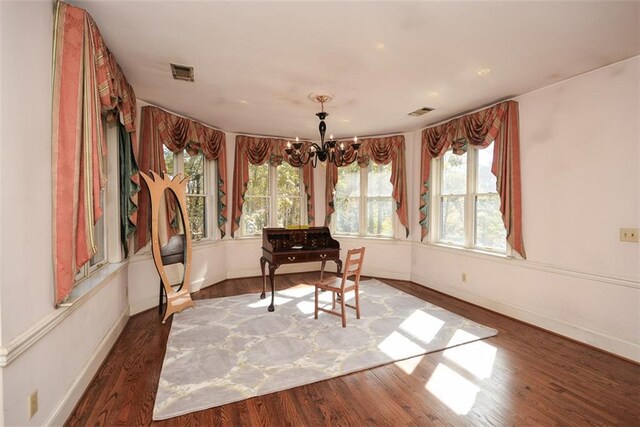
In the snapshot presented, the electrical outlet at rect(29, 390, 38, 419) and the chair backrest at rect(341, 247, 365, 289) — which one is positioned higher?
the chair backrest at rect(341, 247, 365, 289)

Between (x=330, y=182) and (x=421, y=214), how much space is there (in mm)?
1800

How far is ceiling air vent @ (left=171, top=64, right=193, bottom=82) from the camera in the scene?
283cm

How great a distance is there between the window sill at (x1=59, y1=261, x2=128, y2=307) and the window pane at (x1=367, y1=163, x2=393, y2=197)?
405cm

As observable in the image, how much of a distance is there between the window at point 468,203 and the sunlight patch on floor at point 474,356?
1.50 meters

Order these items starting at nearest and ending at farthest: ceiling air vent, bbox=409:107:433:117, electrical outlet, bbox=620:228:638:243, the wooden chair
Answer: electrical outlet, bbox=620:228:638:243, the wooden chair, ceiling air vent, bbox=409:107:433:117

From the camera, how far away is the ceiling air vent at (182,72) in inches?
111

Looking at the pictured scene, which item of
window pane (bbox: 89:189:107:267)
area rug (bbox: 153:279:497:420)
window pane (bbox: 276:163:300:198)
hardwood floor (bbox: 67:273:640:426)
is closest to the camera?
hardwood floor (bbox: 67:273:640:426)

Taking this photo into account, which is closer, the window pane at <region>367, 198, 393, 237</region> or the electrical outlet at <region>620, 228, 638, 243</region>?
the electrical outlet at <region>620, 228, 638, 243</region>

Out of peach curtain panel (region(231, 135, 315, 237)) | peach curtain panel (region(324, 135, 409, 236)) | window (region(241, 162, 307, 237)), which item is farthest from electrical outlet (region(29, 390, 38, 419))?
peach curtain panel (region(324, 135, 409, 236))

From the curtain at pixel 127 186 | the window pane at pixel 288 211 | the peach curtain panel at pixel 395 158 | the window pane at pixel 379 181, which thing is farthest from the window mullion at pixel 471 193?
the curtain at pixel 127 186

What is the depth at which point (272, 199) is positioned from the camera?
575 cm

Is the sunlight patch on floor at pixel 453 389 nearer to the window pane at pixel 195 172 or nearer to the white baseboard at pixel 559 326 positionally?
the white baseboard at pixel 559 326

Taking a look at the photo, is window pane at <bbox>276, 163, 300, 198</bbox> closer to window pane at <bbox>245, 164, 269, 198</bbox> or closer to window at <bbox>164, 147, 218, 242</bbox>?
Answer: window pane at <bbox>245, 164, 269, 198</bbox>

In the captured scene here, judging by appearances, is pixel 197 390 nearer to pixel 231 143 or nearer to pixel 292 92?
pixel 292 92
